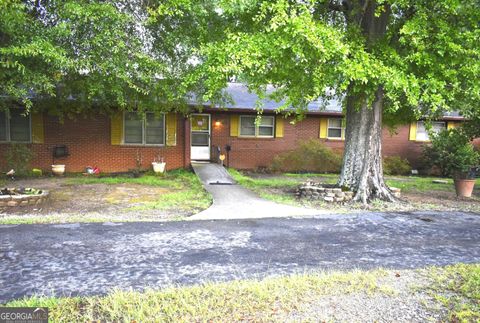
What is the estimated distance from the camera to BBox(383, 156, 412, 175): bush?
16.8 m

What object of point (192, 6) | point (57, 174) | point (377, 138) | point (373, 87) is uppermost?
point (192, 6)

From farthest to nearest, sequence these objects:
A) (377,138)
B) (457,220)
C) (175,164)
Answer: (175,164), (377,138), (457,220)

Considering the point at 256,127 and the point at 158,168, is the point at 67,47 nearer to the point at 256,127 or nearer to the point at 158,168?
the point at 158,168

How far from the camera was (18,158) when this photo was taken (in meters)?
12.6

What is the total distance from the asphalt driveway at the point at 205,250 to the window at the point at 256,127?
9.74 m

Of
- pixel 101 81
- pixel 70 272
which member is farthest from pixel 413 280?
pixel 101 81

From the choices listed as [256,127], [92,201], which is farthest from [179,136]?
[92,201]

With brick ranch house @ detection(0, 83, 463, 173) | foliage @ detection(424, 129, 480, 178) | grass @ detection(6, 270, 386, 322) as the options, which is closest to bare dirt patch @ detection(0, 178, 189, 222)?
brick ranch house @ detection(0, 83, 463, 173)

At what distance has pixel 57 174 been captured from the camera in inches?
529

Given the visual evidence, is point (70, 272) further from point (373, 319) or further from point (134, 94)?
point (134, 94)

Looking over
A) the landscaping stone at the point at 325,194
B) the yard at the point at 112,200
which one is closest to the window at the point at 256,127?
the yard at the point at 112,200

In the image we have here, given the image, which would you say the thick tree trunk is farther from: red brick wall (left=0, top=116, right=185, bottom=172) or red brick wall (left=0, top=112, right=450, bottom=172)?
red brick wall (left=0, top=116, right=185, bottom=172)

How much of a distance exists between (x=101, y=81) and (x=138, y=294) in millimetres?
5930

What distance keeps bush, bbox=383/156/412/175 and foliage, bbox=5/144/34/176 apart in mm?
15042
